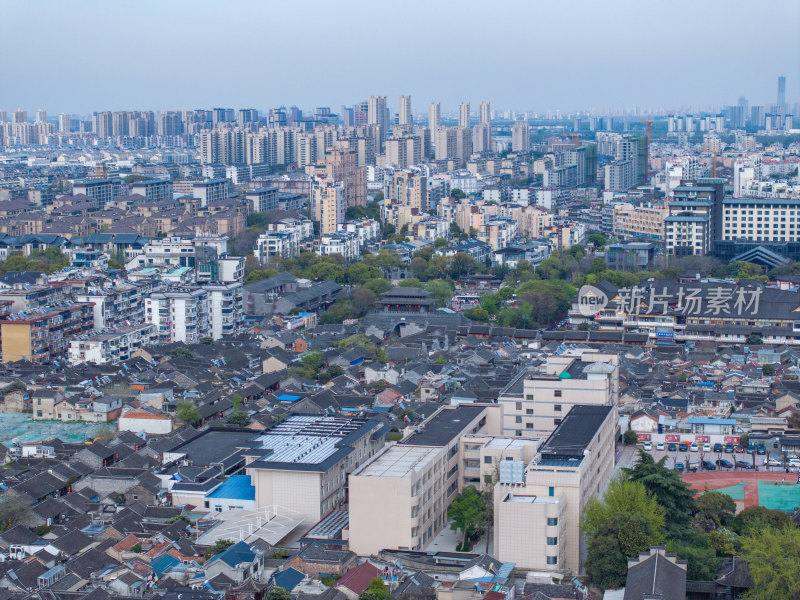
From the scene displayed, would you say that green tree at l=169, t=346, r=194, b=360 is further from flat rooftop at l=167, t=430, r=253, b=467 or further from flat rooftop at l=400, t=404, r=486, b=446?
flat rooftop at l=400, t=404, r=486, b=446

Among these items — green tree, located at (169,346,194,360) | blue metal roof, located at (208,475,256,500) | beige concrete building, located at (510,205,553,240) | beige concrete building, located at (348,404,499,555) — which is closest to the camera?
beige concrete building, located at (348,404,499,555)

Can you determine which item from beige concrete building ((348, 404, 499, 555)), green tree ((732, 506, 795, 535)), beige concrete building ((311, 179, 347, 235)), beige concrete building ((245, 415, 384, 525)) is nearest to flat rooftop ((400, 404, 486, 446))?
beige concrete building ((348, 404, 499, 555))

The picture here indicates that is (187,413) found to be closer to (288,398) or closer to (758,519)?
(288,398)

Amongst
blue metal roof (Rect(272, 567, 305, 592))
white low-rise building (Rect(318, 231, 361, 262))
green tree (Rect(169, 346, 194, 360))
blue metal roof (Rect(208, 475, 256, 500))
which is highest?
white low-rise building (Rect(318, 231, 361, 262))

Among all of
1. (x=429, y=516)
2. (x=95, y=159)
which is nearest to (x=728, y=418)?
(x=429, y=516)

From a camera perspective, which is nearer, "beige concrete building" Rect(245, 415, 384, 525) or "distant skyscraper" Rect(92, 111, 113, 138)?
"beige concrete building" Rect(245, 415, 384, 525)

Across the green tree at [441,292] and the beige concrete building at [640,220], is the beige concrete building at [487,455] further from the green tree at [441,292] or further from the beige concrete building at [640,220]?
the beige concrete building at [640,220]

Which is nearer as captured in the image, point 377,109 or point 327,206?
point 327,206

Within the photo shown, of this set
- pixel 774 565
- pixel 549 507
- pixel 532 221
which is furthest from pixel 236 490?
pixel 532 221
